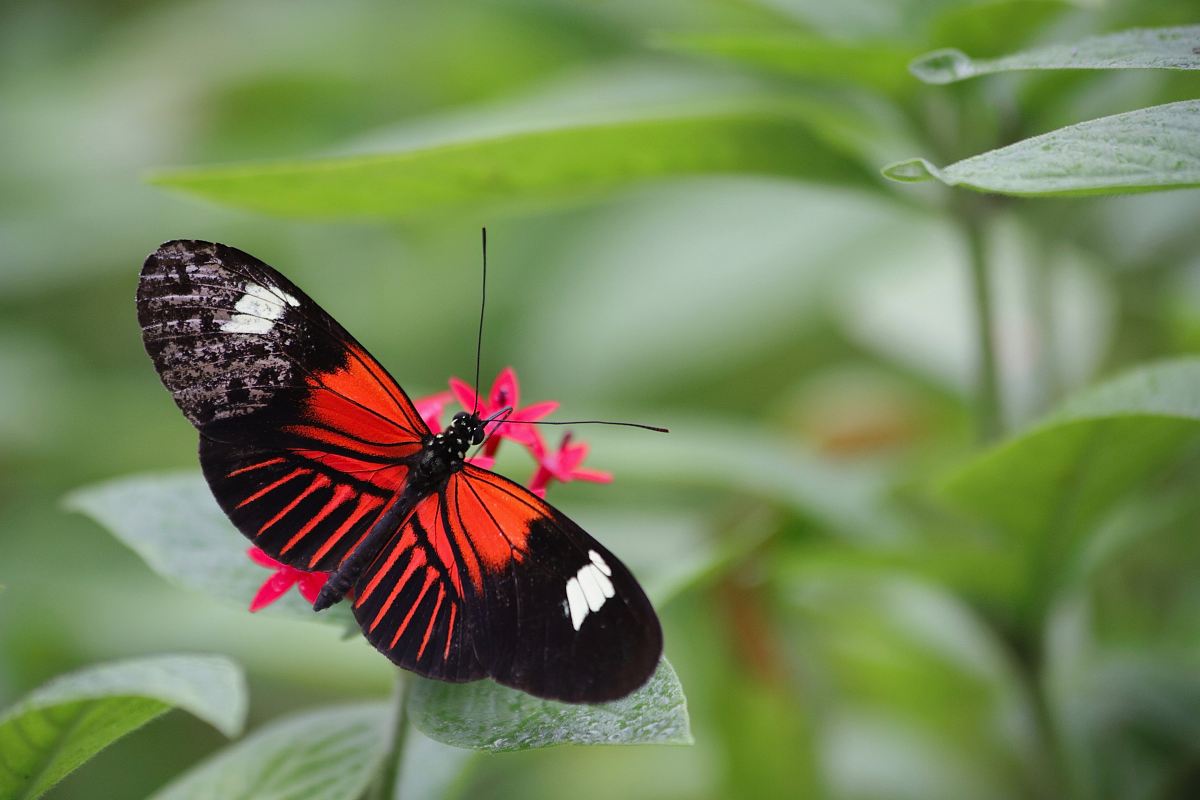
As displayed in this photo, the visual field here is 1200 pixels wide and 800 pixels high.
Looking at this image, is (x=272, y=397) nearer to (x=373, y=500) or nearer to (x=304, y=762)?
(x=373, y=500)

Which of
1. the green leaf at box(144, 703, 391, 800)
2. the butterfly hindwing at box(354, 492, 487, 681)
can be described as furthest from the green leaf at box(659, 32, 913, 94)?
the green leaf at box(144, 703, 391, 800)

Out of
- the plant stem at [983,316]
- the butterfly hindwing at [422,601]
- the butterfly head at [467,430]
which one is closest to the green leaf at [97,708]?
the butterfly hindwing at [422,601]

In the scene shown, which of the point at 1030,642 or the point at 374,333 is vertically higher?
the point at 374,333

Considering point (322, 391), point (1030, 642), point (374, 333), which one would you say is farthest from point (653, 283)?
point (322, 391)

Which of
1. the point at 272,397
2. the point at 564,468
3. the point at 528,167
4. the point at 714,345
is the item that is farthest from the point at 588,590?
the point at 714,345

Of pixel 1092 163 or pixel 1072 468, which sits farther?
pixel 1072 468

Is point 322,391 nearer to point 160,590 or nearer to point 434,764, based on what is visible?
point 434,764

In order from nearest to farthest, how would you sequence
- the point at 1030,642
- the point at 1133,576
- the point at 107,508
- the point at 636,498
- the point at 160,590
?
the point at 107,508 → the point at 1030,642 → the point at 1133,576 → the point at 160,590 → the point at 636,498
